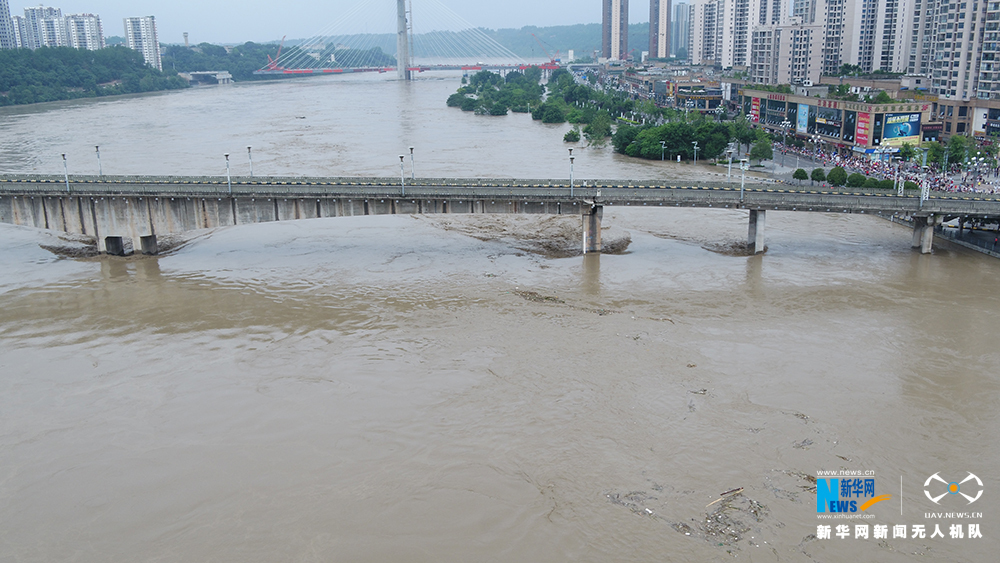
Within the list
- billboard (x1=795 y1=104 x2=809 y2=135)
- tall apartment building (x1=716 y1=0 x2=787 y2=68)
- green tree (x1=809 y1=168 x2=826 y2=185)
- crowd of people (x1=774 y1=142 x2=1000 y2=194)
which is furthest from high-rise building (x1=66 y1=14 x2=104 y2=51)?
green tree (x1=809 y1=168 x2=826 y2=185)

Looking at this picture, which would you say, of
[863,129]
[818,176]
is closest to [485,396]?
[818,176]

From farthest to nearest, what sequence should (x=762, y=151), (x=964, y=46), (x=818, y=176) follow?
(x=964, y=46) < (x=762, y=151) < (x=818, y=176)

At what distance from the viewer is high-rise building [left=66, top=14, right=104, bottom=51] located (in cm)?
17400

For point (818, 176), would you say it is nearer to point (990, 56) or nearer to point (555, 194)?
point (555, 194)

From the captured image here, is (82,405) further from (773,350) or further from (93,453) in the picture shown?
(773,350)

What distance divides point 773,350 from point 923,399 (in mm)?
4071

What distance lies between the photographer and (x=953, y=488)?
14969mm

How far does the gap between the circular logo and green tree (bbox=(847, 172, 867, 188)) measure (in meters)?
26.0

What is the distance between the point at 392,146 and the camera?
59688mm

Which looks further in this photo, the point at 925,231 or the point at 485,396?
the point at 925,231

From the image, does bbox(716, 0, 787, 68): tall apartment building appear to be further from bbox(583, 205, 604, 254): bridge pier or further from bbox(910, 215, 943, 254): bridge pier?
bbox(583, 205, 604, 254): bridge pier

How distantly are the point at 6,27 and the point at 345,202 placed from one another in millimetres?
163251

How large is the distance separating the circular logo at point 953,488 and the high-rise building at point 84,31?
19215cm

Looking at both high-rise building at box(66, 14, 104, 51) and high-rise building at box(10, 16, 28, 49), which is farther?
high-rise building at box(66, 14, 104, 51)
